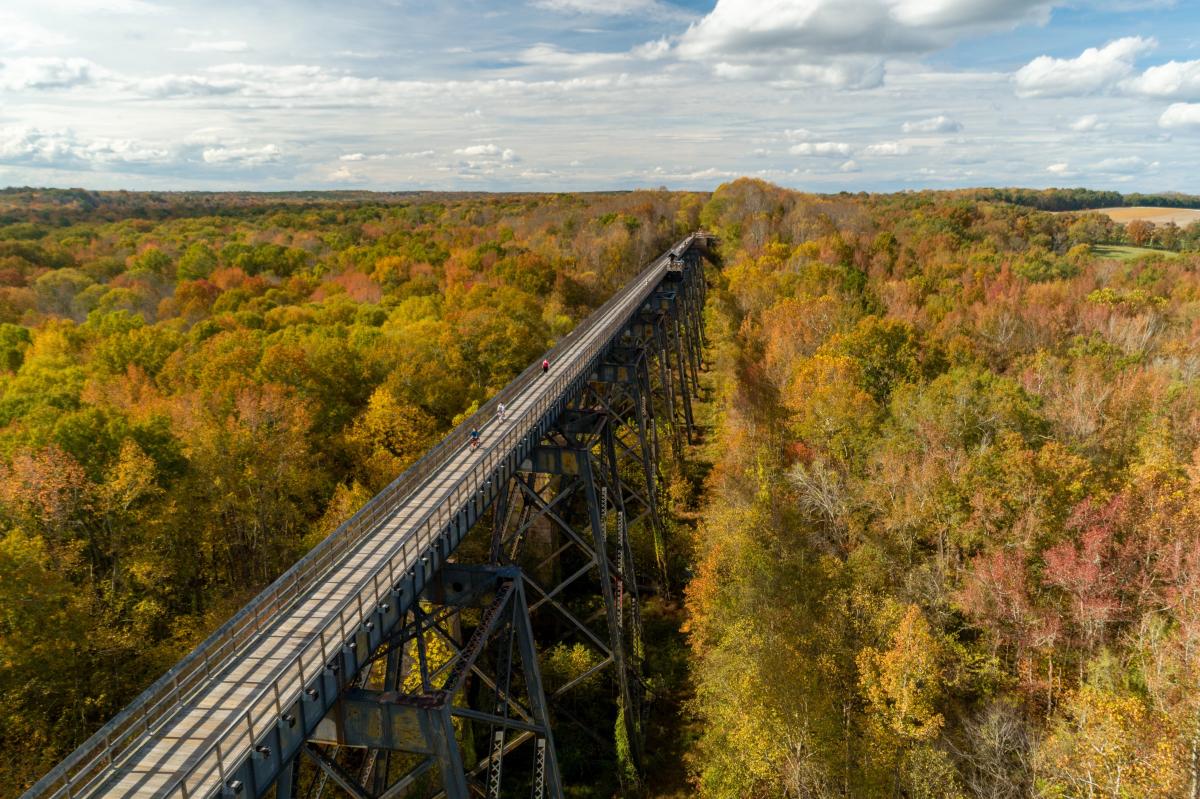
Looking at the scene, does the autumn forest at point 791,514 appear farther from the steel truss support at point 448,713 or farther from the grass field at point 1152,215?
the grass field at point 1152,215

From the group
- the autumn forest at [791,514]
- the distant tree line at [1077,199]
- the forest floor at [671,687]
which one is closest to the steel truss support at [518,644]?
the forest floor at [671,687]

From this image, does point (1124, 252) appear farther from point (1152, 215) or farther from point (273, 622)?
point (273, 622)

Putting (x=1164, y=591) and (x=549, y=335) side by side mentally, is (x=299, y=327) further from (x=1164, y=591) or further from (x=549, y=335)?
(x=1164, y=591)

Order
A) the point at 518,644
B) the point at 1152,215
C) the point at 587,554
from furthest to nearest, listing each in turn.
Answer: the point at 1152,215
the point at 587,554
the point at 518,644

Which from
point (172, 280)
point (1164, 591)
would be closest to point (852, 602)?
point (1164, 591)

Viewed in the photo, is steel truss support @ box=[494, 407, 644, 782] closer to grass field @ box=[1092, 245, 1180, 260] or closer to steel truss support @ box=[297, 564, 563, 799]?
steel truss support @ box=[297, 564, 563, 799]

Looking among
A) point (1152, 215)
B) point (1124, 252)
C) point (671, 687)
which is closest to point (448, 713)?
point (671, 687)

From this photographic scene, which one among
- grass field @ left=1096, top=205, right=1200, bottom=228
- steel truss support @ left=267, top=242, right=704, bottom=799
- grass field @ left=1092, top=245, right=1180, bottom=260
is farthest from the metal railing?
grass field @ left=1096, top=205, right=1200, bottom=228
